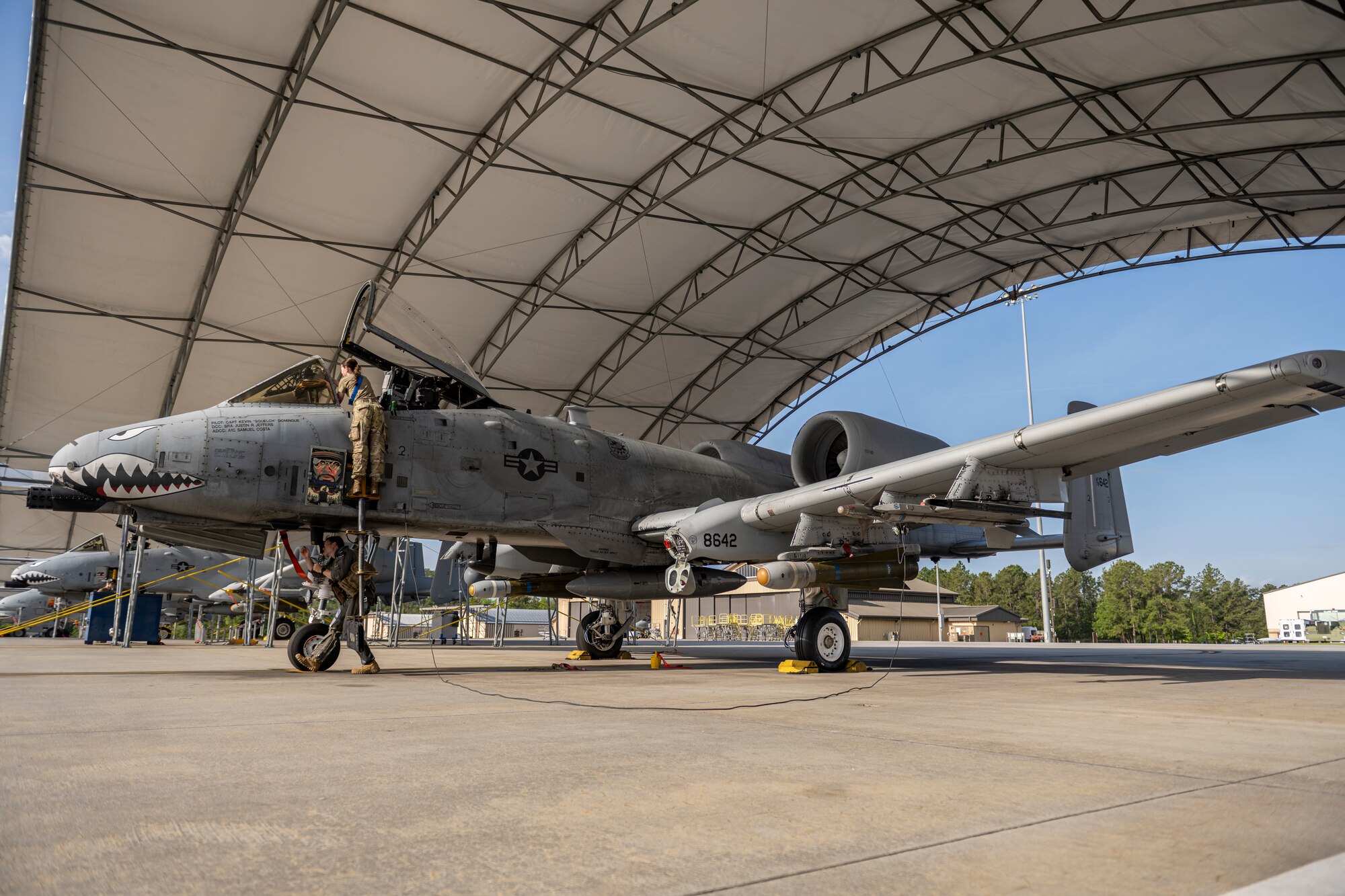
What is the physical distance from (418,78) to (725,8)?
18.2 ft

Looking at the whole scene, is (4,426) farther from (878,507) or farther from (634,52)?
(878,507)

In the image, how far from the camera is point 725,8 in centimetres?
1305

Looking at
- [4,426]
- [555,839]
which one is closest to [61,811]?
[555,839]

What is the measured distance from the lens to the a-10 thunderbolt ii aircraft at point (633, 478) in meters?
7.70

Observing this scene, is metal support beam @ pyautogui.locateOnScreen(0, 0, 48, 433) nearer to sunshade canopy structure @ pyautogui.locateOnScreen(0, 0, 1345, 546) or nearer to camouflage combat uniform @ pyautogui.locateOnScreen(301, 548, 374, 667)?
sunshade canopy structure @ pyautogui.locateOnScreen(0, 0, 1345, 546)

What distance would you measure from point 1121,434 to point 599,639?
804 centimetres

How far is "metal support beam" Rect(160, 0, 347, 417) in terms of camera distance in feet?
42.7

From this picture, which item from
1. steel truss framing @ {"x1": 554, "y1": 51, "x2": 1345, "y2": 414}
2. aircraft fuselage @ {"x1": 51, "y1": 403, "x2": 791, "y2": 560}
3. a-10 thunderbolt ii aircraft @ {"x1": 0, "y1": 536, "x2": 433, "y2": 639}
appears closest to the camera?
aircraft fuselage @ {"x1": 51, "y1": 403, "x2": 791, "y2": 560}

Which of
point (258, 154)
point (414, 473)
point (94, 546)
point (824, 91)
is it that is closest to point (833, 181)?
point (824, 91)

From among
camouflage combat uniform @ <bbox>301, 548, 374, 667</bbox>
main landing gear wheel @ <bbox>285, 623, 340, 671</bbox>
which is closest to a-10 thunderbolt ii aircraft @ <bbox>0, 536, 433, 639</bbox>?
main landing gear wheel @ <bbox>285, 623, 340, 671</bbox>

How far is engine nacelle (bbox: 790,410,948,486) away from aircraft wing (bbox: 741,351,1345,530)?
130cm

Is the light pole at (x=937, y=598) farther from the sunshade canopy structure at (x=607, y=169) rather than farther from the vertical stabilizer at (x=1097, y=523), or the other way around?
the sunshade canopy structure at (x=607, y=169)

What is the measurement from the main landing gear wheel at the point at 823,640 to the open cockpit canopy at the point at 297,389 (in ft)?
19.5

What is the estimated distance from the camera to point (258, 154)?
1574cm
